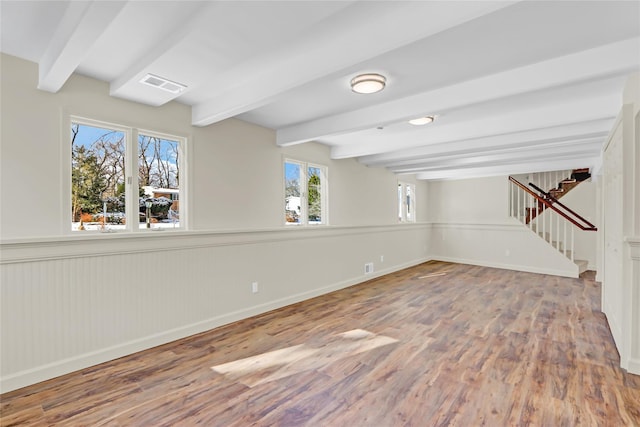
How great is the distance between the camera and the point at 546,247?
22.2 ft

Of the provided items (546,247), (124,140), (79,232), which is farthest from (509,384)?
(546,247)

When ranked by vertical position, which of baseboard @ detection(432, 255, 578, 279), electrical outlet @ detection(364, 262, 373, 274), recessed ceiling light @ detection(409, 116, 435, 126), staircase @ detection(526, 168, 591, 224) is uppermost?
recessed ceiling light @ detection(409, 116, 435, 126)

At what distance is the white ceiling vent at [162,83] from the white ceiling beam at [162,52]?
0.04 metres

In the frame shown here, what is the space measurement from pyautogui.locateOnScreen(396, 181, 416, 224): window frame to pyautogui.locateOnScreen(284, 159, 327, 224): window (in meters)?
2.61

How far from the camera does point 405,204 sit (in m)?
7.61

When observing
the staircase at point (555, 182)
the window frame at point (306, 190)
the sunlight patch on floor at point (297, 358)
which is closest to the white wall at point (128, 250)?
the window frame at point (306, 190)

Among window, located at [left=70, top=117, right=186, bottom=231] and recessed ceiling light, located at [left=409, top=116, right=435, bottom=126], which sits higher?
recessed ceiling light, located at [left=409, top=116, right=435, bottom=126]

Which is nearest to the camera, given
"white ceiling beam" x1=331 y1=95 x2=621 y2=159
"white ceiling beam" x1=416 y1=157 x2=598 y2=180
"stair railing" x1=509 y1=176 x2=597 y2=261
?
"white ceiling beam" x1=331 y1=95 x2=621 y2=159

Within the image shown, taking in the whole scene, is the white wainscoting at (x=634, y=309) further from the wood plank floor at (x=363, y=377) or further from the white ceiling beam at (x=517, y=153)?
the white ceiling beam at (x=517, y=153)

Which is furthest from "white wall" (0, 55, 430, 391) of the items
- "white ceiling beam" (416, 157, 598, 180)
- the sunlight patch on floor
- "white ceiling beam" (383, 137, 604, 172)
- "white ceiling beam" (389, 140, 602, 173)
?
"white ceiling beam" (416, 157, 598, 180)

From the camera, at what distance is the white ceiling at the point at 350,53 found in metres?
1.76

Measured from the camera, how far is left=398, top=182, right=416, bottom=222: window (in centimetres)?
742

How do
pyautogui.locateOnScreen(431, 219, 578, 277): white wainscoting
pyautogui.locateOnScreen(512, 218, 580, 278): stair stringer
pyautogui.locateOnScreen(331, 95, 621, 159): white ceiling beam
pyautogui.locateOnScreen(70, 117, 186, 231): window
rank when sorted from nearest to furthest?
pyautogui.locateOnScreen(70, 117, 186, 231): window < pyautogui.locateOnScreen(331, 95, 621, 159): white ceiling beam < pyautogui.locateOnScreen(512, 218, 580, 278): stair stringer < pyautogui.locateOnScreen(431, 219, 578, 277): white wainscoting

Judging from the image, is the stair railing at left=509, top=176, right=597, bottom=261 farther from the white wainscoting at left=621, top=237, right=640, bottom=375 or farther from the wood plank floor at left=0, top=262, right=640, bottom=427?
the white wainscoting at left=621, top=237, right=640, bottom=375
